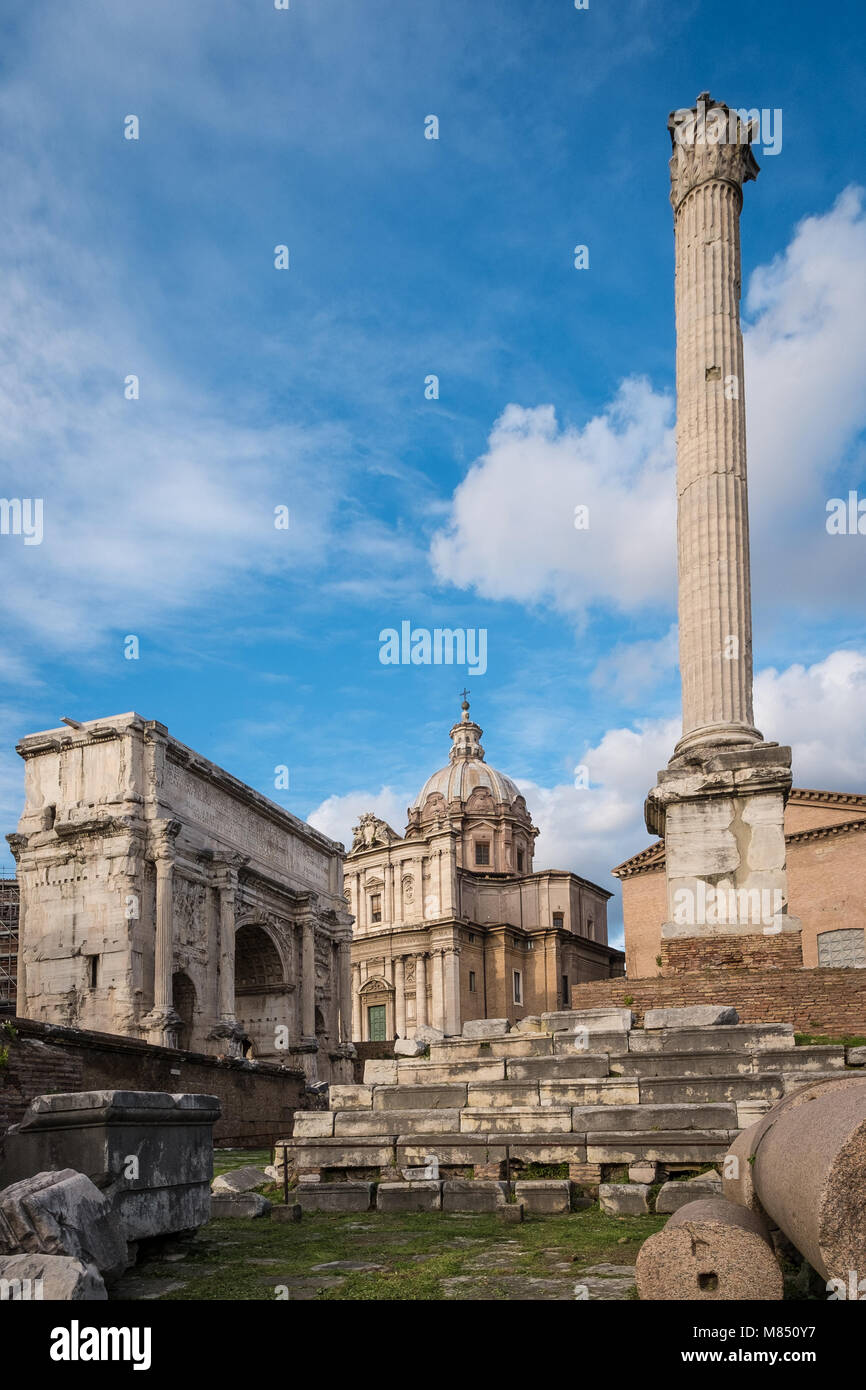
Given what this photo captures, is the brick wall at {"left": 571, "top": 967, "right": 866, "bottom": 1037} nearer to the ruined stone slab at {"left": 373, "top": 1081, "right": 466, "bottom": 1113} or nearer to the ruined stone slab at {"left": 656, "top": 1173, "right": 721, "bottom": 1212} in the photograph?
the ruined stone slab at {"left": 373, "top": 1081, "right": 466, "bottom": 1113}

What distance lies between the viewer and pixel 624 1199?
833 centimetres

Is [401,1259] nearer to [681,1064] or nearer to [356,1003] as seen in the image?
[681,1064]

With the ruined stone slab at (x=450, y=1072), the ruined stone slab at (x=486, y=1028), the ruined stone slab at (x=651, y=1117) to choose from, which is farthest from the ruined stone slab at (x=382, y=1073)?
the ruined stone slab at (x=651, y=1117)

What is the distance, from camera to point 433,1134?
10320mm

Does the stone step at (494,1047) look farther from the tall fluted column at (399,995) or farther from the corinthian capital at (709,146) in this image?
the tall fluted column at (399,995)

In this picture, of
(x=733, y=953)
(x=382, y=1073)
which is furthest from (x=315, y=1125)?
(x=733, y=953)

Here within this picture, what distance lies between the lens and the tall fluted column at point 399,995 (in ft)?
191

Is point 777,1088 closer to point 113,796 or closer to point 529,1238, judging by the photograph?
point 529,1238

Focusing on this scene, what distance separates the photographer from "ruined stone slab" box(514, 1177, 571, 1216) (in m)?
8.45

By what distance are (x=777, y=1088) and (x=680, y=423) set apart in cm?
1035

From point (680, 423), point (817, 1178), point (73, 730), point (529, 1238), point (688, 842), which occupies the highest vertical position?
point (680, 423)

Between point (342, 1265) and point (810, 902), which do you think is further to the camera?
point (810, 902)

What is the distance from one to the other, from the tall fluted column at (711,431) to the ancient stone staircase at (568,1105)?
204 inches

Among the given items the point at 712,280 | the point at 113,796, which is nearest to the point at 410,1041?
the point at 712,280
